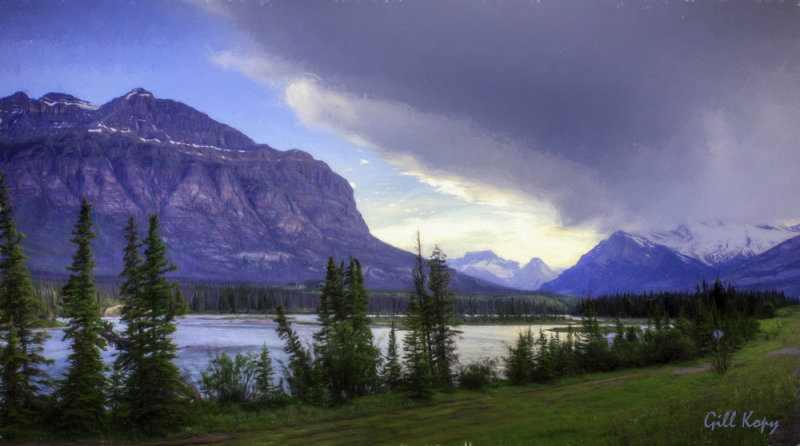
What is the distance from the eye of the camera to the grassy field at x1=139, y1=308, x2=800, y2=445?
16.0 metres

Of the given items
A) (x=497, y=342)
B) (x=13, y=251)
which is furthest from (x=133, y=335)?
(x=497, y=342)

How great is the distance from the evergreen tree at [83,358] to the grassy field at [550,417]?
21.7 feet

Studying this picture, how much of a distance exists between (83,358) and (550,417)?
31341 millimetres

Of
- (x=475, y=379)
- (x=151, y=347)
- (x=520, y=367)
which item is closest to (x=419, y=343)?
(x=475, y=379)

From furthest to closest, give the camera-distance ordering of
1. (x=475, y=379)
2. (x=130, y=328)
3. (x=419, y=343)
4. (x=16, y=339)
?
(x=475, y=379), (x=419, y=343), (x=130, y=328), (x=16, y=339)

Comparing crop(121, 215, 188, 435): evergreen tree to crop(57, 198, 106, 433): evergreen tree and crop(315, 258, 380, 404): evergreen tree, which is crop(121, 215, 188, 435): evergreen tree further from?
crop(315, 258, 380, 404): evergreen tree

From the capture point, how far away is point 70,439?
29953mm

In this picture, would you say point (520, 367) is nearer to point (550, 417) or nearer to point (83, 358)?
point (550, 417)

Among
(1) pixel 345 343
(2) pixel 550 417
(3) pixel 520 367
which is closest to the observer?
(2) pixel 550 417

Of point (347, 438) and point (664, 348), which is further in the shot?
point (664, 348)

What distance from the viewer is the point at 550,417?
2786cm

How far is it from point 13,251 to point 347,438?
88.3 ft

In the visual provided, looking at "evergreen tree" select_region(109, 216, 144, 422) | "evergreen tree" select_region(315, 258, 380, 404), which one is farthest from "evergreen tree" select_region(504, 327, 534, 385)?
"evergreen tree" select_region(109, 216, 144, 422)

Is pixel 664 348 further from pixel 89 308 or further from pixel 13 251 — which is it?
pixel 13 251
